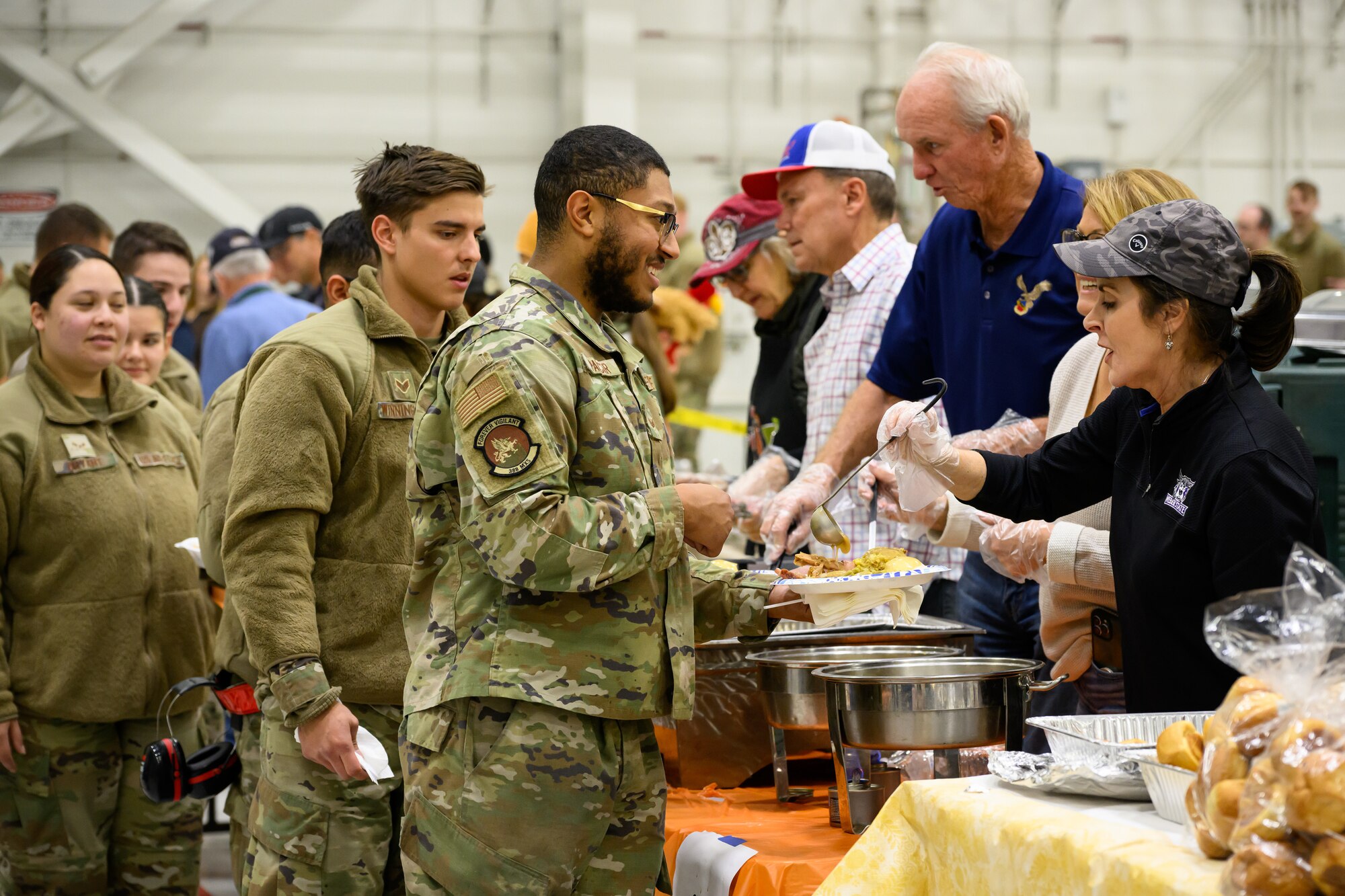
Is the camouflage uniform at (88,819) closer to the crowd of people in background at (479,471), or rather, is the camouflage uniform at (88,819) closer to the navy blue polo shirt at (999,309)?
the crowd of people in background at (479,471)

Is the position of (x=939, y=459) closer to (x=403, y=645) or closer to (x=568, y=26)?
(x=403, y=645)

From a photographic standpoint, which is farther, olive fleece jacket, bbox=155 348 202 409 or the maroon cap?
olive fleece jacket, bbox=155 348 202 409

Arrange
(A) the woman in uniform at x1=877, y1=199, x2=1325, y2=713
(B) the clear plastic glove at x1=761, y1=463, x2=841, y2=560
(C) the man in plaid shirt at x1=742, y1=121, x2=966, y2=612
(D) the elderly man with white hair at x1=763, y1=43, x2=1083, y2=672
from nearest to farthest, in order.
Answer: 1. (A) the woman in uniform at x1=877, y1=199, x2=1325, y2=713
2. (B) the clear plastic glove at x1=761, y1=463, x2=841, y2=560
3. (D) the elderly man with white hair at x1=763, y1=43, x2=1083, y2=672
4. (C) the man in plaid shirt at x1=742, y1=121, x2=966, y2=612

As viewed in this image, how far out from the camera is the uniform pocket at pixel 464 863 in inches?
76.2

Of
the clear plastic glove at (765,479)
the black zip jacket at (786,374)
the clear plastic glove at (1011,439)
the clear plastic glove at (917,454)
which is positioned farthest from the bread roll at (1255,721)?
the black zip jacket at (786,374)

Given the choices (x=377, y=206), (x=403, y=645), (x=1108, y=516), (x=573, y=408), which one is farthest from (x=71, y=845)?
(x=1108, y=516)

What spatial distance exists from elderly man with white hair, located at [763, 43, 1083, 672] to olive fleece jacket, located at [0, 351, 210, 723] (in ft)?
5.33

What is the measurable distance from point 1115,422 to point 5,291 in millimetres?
4726

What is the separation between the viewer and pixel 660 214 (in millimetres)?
2092

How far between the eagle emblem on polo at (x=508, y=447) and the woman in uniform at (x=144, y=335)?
2.60 metres

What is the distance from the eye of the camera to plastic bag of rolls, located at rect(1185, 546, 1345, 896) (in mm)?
1172

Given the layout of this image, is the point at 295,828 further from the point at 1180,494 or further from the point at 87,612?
the point at 1180,494

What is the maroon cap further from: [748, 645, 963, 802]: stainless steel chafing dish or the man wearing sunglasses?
the man wearing sunglasses

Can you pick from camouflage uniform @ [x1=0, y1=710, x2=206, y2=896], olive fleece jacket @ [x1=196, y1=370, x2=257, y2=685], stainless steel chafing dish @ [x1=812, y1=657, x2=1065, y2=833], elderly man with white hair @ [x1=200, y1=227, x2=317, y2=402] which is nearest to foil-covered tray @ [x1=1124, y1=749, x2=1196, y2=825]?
stainless steel chafing dish @ [x1=812, y1=657, x2=1065, y2=833]
